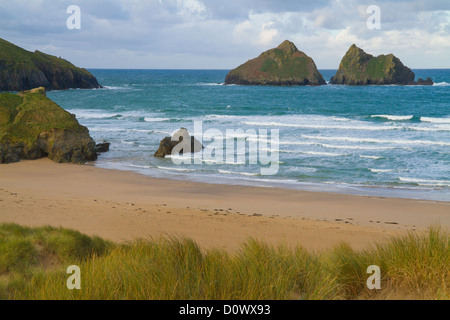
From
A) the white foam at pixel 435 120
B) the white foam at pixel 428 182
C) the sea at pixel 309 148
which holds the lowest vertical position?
the white foam at pixel 428 182

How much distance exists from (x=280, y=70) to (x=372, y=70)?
21.9 m

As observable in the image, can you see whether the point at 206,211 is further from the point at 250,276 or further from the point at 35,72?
the point at 35,72

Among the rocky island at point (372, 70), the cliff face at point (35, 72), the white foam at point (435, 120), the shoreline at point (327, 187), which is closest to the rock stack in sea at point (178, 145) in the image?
the shoreline at point (327, 187)

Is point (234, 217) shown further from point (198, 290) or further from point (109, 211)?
point (198, 290)

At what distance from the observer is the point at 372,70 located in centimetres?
10950

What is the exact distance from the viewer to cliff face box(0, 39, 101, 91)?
7869cm

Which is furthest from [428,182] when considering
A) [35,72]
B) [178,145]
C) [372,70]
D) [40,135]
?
[372,70]

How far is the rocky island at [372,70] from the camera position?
10806 cm

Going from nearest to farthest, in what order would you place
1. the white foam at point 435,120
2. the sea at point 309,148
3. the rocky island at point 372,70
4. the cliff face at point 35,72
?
the sea at point 309,148, the white foam at point 435,120, the cliff face at point 35,72, the rocky island at point 372,70

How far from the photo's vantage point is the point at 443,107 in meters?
55.2

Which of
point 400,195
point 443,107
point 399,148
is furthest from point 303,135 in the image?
point 443,107

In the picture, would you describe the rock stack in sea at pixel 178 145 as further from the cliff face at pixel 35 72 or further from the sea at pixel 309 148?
the cliff face at pixel 35 72

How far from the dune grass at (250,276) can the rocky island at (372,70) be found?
109 m

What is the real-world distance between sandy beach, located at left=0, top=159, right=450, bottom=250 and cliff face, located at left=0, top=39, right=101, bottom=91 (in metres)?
67.7
